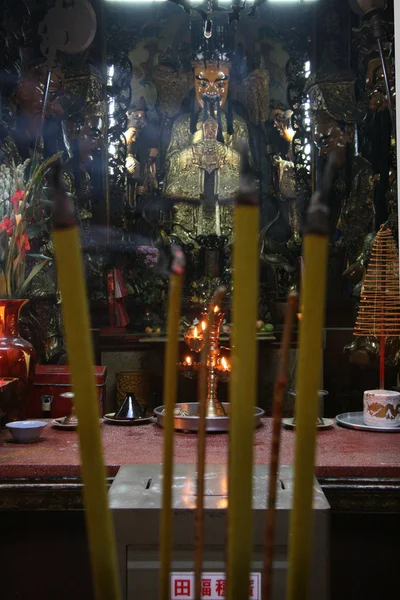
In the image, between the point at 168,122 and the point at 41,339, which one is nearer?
the point at 41,339

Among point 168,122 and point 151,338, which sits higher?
point 168,122

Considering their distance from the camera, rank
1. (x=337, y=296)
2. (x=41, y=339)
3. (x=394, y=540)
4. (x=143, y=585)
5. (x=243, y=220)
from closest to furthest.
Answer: (x=243, y=220), (x=143, y=585), (x=394, y=540), (x=41, y=339), (x=337, y=296)

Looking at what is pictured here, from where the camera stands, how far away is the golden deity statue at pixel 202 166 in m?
7.16

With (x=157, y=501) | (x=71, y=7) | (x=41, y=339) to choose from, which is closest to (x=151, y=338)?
(x=41, y=339)

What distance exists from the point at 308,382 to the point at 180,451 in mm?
1531

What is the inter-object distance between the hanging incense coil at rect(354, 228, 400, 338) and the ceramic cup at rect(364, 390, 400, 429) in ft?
0.67

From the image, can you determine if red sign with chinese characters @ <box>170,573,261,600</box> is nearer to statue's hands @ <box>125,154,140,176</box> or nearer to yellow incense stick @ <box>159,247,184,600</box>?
yellow incense stick @ <box>159,247,184,600</box>

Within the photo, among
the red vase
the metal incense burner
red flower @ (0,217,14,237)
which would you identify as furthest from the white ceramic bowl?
red flower @ (0,217,14,237)

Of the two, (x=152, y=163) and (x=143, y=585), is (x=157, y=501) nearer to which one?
(x=143, y=585)

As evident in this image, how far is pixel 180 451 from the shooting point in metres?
1.79

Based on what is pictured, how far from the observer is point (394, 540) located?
165cm

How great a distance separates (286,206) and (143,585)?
6.44 meters

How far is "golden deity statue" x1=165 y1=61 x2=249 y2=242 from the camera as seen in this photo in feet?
23.5

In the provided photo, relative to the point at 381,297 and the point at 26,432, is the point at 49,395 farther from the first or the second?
the point at 381,297
